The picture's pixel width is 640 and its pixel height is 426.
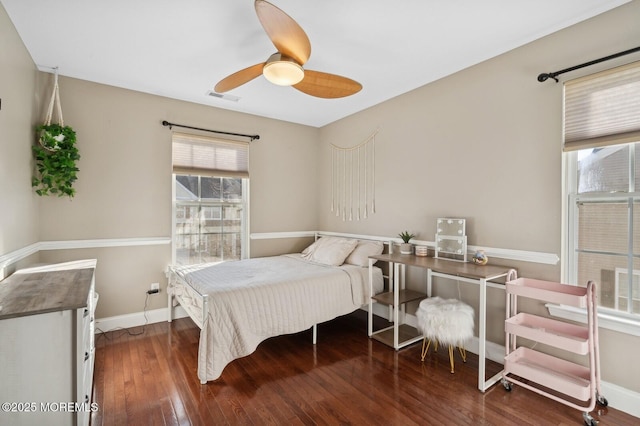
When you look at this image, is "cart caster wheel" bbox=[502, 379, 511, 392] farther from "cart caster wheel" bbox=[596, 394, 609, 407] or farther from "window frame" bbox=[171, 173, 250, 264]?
"window frame" bbox=[171, 173, 250, 264]

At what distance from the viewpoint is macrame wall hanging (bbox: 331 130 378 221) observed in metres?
3.89

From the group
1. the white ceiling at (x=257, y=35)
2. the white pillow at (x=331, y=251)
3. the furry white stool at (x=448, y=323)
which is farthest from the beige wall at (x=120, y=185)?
the furry white stool at (x=448, y=323)

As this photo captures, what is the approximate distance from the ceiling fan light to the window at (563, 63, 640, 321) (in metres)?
1.96

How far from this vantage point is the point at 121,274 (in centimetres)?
336

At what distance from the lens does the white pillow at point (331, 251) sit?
360 centimetres

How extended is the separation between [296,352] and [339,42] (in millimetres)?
2750

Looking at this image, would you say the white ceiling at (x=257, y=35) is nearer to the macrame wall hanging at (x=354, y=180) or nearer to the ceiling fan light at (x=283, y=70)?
the ceiling fan light at (x=283, y=70)

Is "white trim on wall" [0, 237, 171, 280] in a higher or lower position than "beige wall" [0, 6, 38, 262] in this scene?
lower

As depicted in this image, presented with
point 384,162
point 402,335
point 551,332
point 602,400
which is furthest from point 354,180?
point 602,400

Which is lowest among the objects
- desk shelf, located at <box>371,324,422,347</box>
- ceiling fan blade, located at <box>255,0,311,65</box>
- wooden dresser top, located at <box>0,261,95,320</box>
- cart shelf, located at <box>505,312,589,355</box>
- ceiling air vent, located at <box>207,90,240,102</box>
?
desk shelf, located at <box>371,324,422,347</box>

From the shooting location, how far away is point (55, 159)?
112 inches

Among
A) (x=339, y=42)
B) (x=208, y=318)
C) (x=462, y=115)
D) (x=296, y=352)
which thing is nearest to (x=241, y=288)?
(x=208, y=318)

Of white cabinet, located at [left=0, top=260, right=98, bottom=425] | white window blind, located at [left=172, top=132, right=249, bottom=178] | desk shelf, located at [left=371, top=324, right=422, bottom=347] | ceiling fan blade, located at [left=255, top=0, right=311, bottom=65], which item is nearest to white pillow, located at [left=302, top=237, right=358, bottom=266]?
desk shelf, located at [left=371, top=324, right=422, bottom=347]

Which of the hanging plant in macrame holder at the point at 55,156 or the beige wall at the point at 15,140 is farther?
the hanging plant in macrame holder at the point at 55,156
